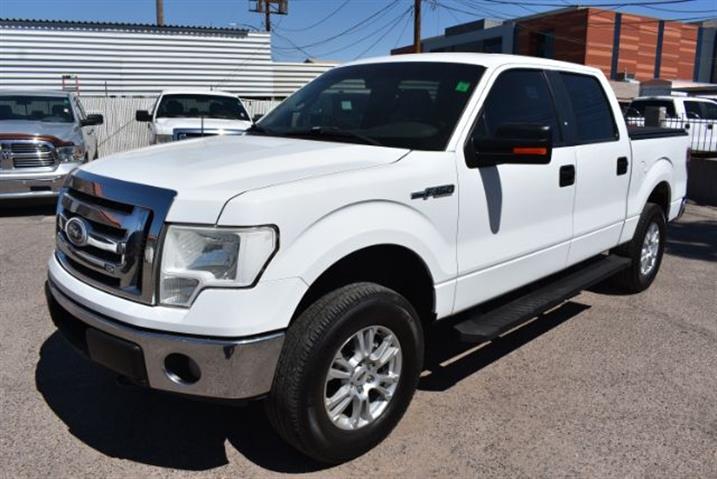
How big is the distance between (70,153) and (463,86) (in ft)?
23.7

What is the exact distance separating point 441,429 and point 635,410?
1.17m

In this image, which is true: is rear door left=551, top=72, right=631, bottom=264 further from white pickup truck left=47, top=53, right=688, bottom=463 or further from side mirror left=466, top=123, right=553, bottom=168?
side mirror left=466, top=123, right=553, bottom=168

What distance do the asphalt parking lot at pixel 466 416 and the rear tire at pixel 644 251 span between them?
0.71 meters

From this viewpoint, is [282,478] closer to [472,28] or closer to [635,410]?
[635,410]

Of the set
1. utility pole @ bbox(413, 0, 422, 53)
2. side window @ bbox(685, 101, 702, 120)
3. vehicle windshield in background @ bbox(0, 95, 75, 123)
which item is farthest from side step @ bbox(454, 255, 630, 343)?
utility pole @ bbox(413, 0, 422, 53)

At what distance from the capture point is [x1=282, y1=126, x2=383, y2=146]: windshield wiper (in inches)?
141

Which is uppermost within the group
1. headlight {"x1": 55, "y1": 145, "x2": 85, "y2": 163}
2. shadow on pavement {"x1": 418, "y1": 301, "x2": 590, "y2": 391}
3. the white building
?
the white building

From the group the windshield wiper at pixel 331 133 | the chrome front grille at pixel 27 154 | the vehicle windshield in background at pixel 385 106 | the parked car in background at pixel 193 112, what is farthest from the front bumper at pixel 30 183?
the windshield wiper at pixel 331 133

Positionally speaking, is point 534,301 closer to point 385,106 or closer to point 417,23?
point 385,106

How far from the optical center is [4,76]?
2175 centimetres

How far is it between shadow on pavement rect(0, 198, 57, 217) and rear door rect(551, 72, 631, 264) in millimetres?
7972

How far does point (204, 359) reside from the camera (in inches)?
102

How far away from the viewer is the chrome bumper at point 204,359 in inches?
101

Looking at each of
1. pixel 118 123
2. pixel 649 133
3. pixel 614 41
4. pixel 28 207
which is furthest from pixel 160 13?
pixel 614 41
